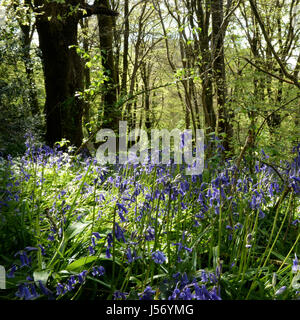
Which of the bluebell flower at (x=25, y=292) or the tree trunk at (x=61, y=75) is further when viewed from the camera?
the tree trunk at (x=61, y=75)

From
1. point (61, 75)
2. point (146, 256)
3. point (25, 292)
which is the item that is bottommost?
point (146, 256)

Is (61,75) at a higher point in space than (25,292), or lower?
higher

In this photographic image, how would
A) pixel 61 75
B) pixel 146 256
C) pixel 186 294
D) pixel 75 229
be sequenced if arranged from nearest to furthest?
pixel 186 294 < pixel 146 256 < pixel 75 229 < pixel 61 75

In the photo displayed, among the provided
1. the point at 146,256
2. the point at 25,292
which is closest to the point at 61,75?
the point at 146,256

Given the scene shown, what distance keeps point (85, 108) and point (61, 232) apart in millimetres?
5433

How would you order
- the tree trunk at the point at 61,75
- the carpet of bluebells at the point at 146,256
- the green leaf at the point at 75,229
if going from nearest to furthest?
Answer: the carpet of bluebells at the point at 146,256 → the green leaf at the point at 75,229 → the tree trunk at the point at 61,75

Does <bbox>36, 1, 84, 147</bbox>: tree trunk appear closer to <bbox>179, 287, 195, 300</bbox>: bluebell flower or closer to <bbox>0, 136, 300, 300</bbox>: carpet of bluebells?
<bbox>0, 136, 300, 300</bbox>: carpet of bluebells

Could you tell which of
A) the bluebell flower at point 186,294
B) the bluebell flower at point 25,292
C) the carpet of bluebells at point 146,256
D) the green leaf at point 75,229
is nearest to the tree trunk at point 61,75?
the carpet of bluebells at point 146,256

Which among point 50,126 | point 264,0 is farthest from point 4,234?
point 264,0

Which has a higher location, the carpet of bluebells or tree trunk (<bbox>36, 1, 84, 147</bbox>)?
tree trunk (<bbox>36, 1, 84, 147</bbox>)

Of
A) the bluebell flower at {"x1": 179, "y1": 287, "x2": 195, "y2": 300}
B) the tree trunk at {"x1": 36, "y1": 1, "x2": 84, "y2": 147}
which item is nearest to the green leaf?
the bluebell flower at {"x1": 179, "y1": 287, "x2": 195, "y2": 300}

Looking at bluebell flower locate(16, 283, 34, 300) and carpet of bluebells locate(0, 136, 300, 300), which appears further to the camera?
carpet of bluebells locate(0, 136, 300, 300)

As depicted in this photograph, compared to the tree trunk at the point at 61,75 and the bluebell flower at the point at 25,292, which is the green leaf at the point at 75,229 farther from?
the tree trunk at the point at 61,75

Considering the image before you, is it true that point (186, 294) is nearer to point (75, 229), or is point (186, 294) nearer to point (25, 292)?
point (25, 292)
